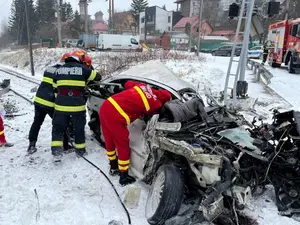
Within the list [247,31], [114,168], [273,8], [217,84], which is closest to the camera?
[114,168]

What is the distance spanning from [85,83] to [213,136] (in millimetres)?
2185

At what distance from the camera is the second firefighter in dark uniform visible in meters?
4.18

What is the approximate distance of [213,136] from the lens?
305 cm

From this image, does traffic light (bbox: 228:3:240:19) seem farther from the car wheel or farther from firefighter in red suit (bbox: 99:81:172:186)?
firefighter in red suit (bbox: 99:81:172:186)

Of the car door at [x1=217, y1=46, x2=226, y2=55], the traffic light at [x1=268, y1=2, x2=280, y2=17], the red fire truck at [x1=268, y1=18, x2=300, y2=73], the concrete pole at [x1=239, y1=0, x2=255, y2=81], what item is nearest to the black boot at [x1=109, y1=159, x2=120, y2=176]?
the concrete pole at [x1=239, y1=0, x2=255, y2=81]

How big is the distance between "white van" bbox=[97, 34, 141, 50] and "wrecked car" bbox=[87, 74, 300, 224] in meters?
28.1

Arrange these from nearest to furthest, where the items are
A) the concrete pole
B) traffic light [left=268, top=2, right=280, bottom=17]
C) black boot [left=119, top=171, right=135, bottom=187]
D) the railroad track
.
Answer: black boot [left=119, top=171, right=135, bottom=187], the concrete pole, traffic light [left=268, top=2, right=280, bottom=17], the railroad track

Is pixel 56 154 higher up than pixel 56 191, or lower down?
higher up

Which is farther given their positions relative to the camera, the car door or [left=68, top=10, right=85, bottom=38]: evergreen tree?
[left=68, top=10, right=85, bottom=38]: evergreen tree

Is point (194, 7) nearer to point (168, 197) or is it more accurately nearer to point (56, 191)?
point (56, 191)

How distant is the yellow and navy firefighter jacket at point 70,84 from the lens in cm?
417

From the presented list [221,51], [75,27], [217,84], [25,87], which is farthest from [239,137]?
[75,27]

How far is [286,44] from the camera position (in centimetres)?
1628

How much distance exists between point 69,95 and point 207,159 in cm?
244
